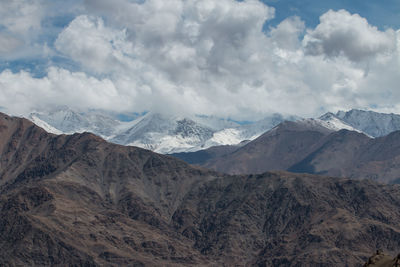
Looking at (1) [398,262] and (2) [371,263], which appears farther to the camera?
(2) [371,263]

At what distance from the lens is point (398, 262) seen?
105 m

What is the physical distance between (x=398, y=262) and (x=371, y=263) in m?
11.7

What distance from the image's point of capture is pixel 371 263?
11606 cm
